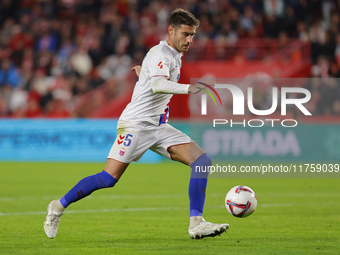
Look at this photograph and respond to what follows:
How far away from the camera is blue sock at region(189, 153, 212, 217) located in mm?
7461

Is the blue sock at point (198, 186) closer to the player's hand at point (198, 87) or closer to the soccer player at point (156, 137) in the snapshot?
the soccer player at point (156, 137)

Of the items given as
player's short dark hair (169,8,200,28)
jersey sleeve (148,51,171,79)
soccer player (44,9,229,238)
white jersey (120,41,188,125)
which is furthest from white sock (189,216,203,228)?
player's short dark hair (169,8,200,28)

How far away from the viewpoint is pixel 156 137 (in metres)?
7.60

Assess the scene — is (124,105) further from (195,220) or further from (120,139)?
(195,220)

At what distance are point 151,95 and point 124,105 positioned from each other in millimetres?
14181

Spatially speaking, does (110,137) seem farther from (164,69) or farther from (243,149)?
(164,69)

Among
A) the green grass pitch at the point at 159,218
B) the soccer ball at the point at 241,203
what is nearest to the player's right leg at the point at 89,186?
the green grass pitch at the point at 159,218

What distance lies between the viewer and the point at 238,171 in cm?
1772

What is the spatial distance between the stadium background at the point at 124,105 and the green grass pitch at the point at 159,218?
0.09 feet

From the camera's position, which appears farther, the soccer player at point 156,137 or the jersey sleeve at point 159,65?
the soccer player at point 156,137

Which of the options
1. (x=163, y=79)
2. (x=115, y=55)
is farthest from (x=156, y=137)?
(x=115, y=55)

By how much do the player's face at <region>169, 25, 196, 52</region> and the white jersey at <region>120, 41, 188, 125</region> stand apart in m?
0.09

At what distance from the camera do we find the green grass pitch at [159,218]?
278 inches

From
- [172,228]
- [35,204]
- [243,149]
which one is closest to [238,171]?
[243,149]
